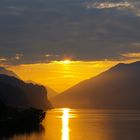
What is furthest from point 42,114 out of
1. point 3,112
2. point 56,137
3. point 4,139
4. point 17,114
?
point 4,139

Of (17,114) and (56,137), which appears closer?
(56,137)

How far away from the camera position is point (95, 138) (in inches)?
4582

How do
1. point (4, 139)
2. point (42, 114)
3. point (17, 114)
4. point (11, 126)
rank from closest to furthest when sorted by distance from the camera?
1. point (4, 139)
2. point (11, 126)
3. point (17, 114)
4. point (42, 114)

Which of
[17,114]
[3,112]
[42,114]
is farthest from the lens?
[42,114]

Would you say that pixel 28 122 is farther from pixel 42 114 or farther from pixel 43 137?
pixel 43 137

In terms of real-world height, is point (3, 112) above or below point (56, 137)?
above

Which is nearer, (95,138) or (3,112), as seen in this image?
(95,138)

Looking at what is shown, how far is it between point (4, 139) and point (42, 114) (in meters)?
79.8

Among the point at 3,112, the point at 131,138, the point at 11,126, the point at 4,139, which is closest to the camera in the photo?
the point at 4,139

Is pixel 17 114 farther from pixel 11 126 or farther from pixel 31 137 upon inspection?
pixel 31 137

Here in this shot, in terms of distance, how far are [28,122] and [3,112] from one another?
13.2 meters

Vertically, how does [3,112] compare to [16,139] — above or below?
above

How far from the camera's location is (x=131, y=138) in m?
118

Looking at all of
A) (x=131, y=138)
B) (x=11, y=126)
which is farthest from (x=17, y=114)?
(x=131, y=138)
